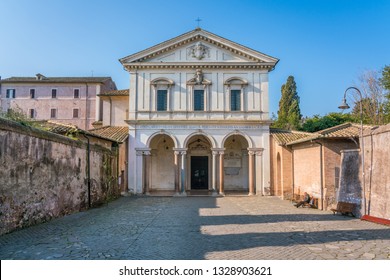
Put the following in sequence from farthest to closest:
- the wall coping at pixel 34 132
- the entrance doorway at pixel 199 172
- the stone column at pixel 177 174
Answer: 1. the entrance doorway at pixel 199 172
2. the stone column at pixel 177 174
3. the wall coping at pixel 34 132

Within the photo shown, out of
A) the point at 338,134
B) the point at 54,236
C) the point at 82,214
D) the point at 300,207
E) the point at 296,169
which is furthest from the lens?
the point at 296,169

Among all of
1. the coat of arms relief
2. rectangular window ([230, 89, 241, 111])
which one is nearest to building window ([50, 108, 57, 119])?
the coat of arms relief

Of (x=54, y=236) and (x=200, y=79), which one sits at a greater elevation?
(x=200, y=79)

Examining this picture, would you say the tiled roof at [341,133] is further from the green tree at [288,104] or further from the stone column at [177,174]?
the green tree at [288,104]

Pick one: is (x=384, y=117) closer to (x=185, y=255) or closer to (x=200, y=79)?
(x=200, y=79)

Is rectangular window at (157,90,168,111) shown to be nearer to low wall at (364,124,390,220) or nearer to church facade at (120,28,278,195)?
church facade at (120,28,278,195)

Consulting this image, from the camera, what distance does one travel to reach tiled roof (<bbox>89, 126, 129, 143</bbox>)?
66.5ft

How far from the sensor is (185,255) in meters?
6.37

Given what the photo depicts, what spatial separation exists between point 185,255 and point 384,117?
25388mm

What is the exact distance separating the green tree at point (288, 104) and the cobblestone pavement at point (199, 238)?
29823 millimetres

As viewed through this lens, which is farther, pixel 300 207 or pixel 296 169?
pixel 296 169

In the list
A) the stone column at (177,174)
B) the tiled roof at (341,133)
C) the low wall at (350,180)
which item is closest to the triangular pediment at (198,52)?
the stone column at (177,174)

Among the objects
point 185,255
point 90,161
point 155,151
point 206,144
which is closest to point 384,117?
point 206,144

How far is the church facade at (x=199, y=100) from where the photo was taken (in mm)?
21141
